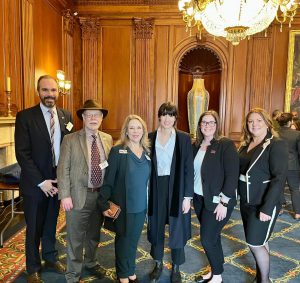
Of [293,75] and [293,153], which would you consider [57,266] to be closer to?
[293,153]

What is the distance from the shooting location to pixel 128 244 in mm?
2197

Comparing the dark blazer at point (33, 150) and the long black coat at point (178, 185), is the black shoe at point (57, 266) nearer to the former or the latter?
the dark blazer at point (33, 150)

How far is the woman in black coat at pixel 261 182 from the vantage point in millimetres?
1979

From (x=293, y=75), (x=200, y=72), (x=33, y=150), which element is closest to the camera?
(x=33, y=150)

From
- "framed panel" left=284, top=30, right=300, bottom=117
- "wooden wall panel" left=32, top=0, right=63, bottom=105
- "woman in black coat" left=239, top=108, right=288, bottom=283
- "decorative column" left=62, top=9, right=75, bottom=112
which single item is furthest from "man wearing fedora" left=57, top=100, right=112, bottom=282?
"framed panel" left=284, top=30, right=300, bottom=117

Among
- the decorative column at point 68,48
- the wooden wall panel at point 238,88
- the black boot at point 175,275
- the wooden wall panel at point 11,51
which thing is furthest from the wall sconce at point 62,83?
the black boot at point 175,275

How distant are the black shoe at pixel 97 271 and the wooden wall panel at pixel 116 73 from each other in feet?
16.3

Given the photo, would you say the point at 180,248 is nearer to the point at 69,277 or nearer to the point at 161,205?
the point at 161,205

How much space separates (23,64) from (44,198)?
3335mm

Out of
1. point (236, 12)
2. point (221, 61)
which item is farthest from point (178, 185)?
point (221, 61)

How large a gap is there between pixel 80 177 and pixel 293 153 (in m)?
3.19

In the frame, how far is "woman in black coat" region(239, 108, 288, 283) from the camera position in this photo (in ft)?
6.49

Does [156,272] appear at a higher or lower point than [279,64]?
lower

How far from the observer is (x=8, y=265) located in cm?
264
